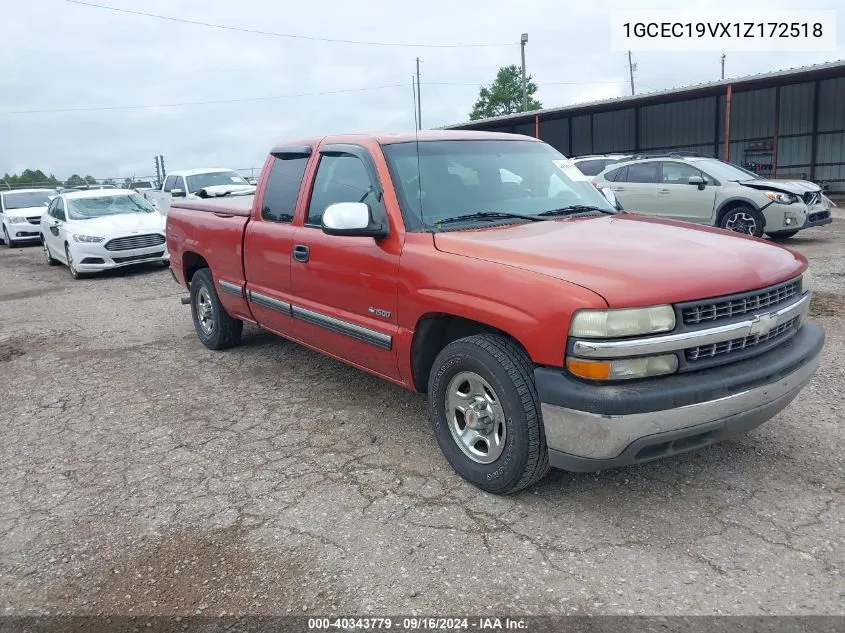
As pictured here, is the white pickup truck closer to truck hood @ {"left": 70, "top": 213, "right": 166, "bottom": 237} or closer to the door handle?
truck hood @ {"left": 70, "top": 213, "right": 166, "bottom": 237}

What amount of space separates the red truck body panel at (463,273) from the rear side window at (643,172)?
357 inches

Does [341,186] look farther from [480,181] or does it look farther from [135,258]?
[135,258]

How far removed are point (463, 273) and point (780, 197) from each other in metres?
9.81

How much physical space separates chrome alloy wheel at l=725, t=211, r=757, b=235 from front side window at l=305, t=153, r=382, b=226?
8.91 meters

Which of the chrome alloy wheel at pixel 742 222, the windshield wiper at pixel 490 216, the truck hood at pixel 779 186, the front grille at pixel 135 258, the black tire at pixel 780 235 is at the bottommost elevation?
the black tire at pixel 780 235

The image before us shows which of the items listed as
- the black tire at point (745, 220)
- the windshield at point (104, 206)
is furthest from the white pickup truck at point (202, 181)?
the black tire at point (745, 220)

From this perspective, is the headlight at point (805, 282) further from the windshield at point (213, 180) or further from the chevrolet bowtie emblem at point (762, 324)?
the windshield at point (213, 180)

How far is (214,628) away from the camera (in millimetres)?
2645

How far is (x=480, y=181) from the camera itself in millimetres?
4242

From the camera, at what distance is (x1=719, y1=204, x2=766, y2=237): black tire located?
1144 cm

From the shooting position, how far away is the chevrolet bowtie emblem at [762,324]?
3.16 meters

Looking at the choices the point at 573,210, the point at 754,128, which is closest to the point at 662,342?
the point at 573,210

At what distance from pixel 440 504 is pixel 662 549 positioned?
3.43ft

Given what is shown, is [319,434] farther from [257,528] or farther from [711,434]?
[711,434]
